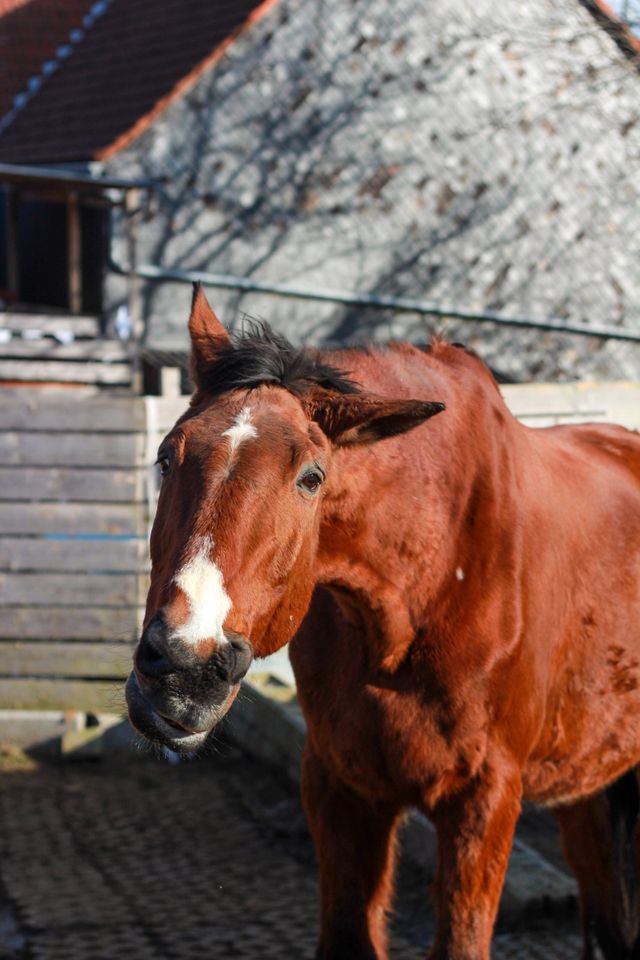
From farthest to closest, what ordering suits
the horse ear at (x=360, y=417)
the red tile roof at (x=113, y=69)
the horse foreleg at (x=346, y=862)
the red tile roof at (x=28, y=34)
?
1. the red tile roof at (x=28, y=34)
2. the red tile roof at (x=113, y=69)
3. the horse foreleg at (x=346, y=862)
4. the horse ear at (x=360, y=417)

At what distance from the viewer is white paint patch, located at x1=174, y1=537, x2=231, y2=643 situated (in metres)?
2.56

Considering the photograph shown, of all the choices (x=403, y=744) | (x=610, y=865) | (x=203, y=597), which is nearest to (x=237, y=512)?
(x=203, y=597)

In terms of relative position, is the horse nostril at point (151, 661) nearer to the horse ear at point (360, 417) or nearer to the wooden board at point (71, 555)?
the horse ear at point (360, 417)

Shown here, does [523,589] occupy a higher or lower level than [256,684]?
higher

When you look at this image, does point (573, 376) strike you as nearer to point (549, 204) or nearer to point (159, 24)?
point (549, 204)

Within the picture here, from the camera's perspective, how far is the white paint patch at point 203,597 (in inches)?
101

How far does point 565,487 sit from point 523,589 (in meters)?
0.57

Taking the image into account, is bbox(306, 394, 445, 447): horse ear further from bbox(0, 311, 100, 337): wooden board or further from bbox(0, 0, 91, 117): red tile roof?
bbox(0, 0, 91, 117): red tile roof

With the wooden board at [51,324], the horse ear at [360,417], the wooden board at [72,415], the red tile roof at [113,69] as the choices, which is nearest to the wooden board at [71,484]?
the wooden board at [72,415]

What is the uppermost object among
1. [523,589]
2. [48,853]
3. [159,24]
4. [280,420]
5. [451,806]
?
[159,24]

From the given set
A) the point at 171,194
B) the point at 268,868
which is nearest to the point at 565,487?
the point at 268,868

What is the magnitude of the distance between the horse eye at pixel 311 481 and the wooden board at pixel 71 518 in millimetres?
5215

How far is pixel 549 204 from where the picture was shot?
56.4ft

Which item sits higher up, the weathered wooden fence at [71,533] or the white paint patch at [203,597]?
the white paint patch at [203,597]
